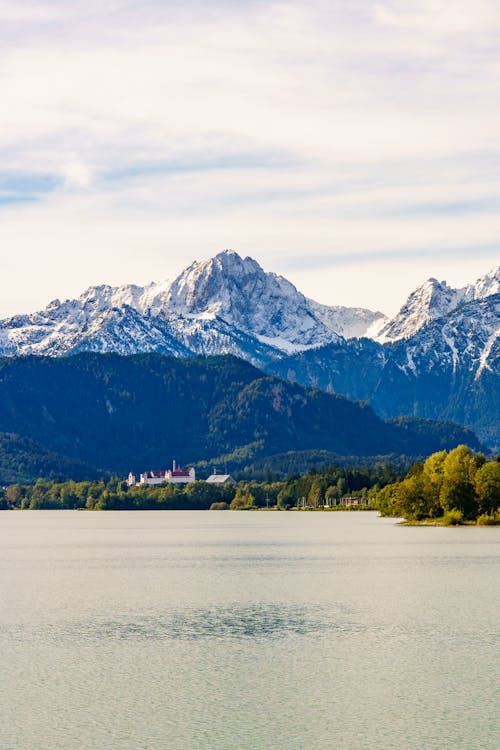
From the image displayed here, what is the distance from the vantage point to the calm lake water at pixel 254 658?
2314 inches

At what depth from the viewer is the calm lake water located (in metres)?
58.8

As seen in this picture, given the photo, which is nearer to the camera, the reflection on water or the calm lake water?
the calm lake water

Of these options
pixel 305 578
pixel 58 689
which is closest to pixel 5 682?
pixel 58 689

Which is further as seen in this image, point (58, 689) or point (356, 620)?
point (356, 620)

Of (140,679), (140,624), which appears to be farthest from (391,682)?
(140,624)

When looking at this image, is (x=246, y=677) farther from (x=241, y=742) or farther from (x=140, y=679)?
(x=241, y=742)

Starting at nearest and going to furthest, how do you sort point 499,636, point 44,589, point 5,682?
point 5,682
point 499,636
point 44,589

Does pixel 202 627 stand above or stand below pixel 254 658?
above

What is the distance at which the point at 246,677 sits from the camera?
71438mm

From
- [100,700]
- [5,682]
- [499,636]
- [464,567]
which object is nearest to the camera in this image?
[100,700]

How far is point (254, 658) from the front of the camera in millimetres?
77500

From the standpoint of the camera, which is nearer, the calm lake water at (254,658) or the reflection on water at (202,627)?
the calm lake water at (254,658)

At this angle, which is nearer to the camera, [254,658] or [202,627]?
[254,658]

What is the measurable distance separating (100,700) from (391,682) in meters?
16.8
